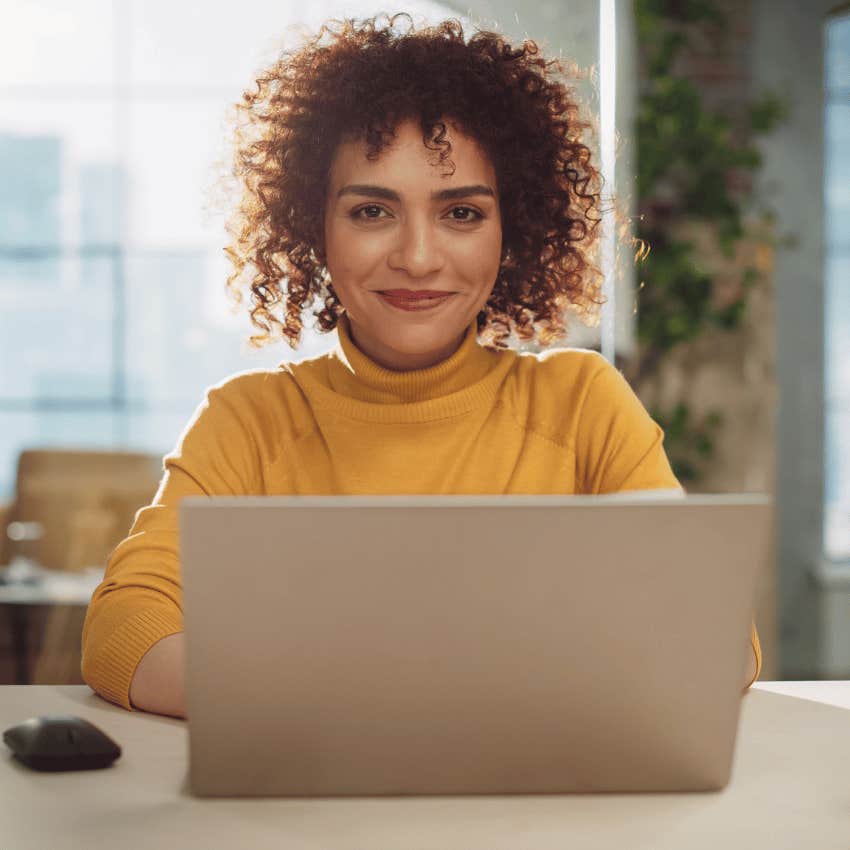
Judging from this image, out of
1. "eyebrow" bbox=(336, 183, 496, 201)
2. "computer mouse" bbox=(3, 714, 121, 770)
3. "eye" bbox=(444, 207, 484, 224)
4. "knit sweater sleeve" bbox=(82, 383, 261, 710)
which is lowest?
"computer mouse" bbox=(3, 714, 121, 770)

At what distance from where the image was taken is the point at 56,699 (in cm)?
110

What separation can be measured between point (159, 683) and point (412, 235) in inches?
23.3

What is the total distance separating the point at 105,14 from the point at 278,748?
4.43 metres

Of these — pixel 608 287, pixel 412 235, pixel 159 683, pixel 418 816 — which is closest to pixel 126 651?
pixel 159 683

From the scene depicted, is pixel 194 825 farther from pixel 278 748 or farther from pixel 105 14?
pixel 105 14

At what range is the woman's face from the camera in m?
1.34

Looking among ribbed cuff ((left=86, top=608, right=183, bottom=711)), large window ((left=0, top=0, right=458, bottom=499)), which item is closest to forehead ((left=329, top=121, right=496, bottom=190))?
ribbed cuff ((left=86, top=608, right=183, bottom=711))

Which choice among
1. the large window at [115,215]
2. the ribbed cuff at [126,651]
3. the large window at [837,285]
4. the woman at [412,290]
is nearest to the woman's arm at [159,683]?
the ribbed cuff at [126,651]

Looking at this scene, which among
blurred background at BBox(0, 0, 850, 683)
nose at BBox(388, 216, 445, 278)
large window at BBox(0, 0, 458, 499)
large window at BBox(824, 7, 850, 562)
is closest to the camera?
nose at BBox(388, 216, 445, 278)

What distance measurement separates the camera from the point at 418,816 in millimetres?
711

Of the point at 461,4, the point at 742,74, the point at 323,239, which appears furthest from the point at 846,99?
the point at 323,239

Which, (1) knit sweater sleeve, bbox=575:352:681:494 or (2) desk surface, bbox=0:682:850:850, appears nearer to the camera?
(2) desk surface, bbox=0:682:850:850

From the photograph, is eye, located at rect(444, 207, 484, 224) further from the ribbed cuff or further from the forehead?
the ribbed cuff

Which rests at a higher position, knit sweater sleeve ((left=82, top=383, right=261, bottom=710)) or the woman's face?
the woman's face
